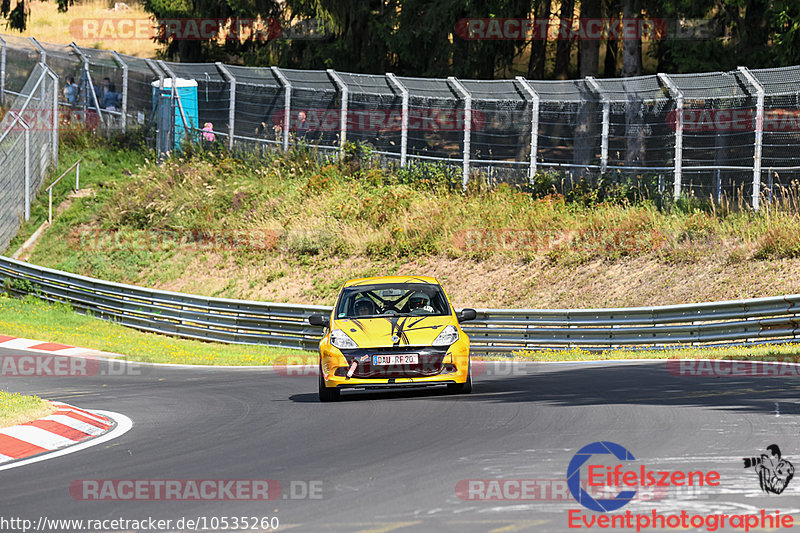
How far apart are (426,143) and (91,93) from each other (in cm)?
1477

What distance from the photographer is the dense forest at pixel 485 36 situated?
32312 mm

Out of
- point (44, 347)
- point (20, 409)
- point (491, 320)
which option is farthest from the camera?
point (44, 347)

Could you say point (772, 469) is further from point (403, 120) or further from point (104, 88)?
point (104, 88)

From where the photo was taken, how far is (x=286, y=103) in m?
31.5

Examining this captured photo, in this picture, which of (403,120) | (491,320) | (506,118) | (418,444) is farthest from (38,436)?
(403,120)

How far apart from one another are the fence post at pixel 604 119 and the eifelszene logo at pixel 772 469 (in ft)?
57.7

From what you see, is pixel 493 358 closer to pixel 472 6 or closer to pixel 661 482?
pixel 661 482

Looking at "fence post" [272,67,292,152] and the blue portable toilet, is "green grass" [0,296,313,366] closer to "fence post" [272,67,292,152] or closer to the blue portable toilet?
"fence post" [272,67,292,152]

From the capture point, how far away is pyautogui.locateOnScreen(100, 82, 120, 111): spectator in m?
37.8

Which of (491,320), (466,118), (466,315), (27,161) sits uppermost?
(466,118)

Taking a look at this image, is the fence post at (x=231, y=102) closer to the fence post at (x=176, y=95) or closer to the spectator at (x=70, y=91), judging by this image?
the fence post at (x=176, y=95)

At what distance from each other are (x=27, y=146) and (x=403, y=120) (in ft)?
35.5

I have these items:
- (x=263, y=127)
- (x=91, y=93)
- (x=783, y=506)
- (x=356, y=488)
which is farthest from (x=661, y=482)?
(x=91, y=93)

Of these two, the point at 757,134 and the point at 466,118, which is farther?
the point at 466,118
